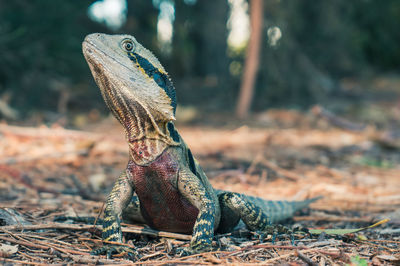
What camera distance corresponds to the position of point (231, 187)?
4.61 m

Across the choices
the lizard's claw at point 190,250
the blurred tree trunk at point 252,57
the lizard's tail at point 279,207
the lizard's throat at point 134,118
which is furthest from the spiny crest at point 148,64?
the blurred tree trunk at point 252,57

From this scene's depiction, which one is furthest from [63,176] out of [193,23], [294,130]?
[193,23]

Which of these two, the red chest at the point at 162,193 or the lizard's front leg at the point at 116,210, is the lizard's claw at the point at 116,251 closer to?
the lizard's front leg at the point at 116,210

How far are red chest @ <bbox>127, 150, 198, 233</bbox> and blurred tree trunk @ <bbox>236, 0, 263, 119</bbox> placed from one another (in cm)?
893

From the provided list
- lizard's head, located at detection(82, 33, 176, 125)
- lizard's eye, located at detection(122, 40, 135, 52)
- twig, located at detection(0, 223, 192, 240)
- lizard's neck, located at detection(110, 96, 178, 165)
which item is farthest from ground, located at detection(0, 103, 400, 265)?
lizard's eye, located at detection(122, 40, 135, 52)

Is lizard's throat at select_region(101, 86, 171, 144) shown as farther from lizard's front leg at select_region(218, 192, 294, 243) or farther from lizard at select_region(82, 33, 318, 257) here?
lizard's front leg at select_region(218, 192, 294, 243)

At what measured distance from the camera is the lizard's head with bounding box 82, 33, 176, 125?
267 centimetres

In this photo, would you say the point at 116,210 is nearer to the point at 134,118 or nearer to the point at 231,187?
the point at 134,118

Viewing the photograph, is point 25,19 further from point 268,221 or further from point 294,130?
point 268,221

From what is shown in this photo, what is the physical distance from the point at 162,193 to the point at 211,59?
15.9 meters

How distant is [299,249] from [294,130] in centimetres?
753

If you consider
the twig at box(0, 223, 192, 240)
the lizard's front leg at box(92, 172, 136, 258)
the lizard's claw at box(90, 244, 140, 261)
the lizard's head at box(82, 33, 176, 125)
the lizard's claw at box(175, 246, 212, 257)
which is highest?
the lizard's head at box(82, 33, 176, 125)

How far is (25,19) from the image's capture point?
8.91 m

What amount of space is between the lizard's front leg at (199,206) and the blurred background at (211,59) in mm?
6589
